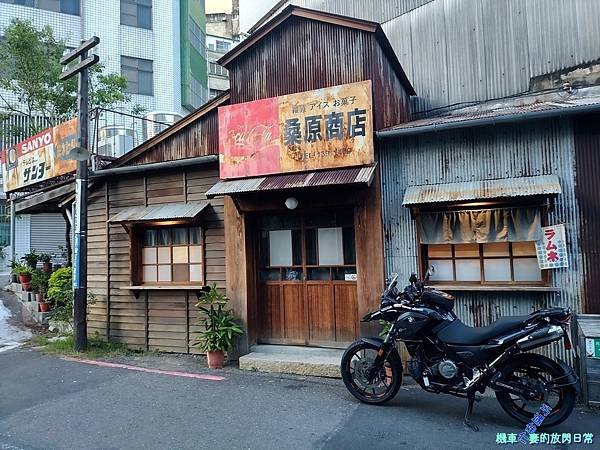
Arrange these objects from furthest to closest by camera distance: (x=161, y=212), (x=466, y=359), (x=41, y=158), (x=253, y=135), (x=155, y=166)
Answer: (x=41, y=158) < (x=155, y=166) < (x=161, y=212) < (x=253, y=135) < (x=466, y=359)

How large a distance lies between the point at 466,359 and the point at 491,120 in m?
3.35

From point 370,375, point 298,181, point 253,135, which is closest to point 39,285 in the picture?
point 253,135

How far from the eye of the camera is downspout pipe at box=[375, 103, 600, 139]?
19.1 ft

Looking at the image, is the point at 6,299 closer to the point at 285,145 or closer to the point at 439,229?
the point at 285,145

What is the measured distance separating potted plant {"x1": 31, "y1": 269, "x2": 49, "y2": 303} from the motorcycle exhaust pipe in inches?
459

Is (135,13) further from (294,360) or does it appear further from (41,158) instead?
(294,360)

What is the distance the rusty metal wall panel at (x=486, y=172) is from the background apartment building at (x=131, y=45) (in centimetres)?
1625

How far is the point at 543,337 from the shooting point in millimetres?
4652

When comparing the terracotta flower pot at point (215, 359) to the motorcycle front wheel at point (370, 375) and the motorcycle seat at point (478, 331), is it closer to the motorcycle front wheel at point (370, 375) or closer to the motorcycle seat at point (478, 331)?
the motorcycle front wheel at point (370, 375)

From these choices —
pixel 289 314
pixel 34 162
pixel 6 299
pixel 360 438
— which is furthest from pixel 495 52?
pixel 6 299

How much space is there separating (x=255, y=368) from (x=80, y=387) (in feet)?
8.58

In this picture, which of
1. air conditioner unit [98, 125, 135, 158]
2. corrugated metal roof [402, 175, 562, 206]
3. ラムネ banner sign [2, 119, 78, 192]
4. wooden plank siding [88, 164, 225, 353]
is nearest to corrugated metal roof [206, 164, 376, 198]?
corrugated metal roof [402, 175, 562, 206]

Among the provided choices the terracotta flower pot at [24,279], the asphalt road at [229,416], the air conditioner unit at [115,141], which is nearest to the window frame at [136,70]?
the air conditioner unit at [115,141]

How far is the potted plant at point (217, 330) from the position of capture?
24.2 feet
